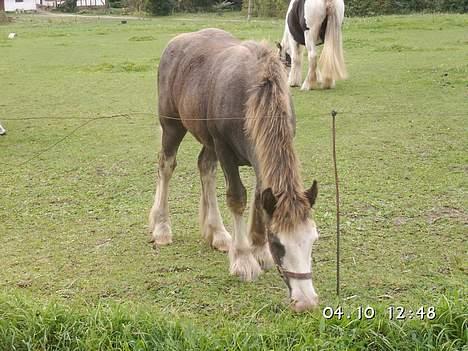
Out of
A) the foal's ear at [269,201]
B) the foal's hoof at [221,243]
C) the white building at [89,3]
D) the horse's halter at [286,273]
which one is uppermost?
the white building at [89,3]

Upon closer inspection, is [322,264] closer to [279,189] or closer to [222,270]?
[222,270]

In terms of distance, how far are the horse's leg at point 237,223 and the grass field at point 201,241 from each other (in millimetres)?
97

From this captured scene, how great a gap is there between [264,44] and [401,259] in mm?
1635

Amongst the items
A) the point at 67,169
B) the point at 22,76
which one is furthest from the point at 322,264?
the point at 22,76

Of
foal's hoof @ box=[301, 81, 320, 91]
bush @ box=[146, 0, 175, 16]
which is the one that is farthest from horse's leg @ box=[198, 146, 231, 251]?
bush @ box=[146, 0, 175, 16]

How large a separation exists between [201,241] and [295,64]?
249 inches

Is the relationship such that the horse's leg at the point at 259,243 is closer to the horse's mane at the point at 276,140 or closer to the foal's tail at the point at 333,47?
the horse's mane at the point at 276,140

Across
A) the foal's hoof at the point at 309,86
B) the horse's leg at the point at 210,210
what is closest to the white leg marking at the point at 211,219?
the horse's leg at the point at 210,210

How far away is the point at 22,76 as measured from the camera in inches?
481

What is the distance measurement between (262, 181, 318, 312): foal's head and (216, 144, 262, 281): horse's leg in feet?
2.46

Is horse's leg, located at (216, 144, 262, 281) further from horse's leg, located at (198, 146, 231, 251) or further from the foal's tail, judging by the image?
the foal's tail

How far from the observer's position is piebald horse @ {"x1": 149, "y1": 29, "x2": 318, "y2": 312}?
2.92 meters

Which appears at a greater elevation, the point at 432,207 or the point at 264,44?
the point at 264,44

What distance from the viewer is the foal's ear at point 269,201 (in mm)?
2910
